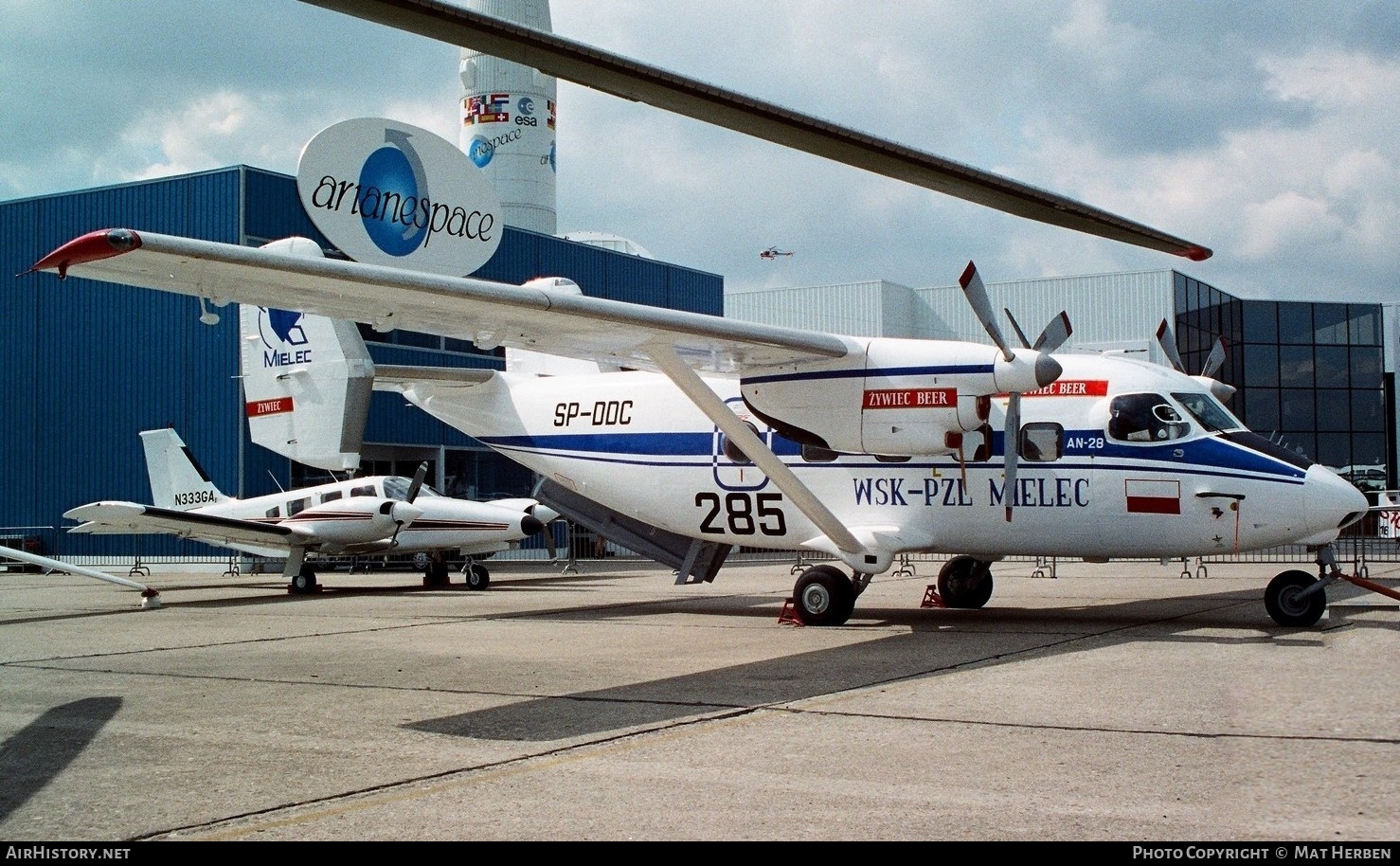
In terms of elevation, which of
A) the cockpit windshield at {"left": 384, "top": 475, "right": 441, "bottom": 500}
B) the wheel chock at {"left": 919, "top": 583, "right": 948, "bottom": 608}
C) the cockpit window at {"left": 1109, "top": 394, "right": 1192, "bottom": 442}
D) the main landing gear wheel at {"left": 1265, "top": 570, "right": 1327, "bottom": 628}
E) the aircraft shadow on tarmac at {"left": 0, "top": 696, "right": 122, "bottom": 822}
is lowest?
the wheel chock at {"left": 919, "top": 583, "right": 948, "bottom": 608}

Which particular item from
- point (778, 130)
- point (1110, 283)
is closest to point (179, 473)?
point (778, 130)

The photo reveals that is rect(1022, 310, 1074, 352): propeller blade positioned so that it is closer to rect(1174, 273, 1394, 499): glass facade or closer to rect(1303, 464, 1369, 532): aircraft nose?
rect(1303, 464, 1369, 532): aircraft nose

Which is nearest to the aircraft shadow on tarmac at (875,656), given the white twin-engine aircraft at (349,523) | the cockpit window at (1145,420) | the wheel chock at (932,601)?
the wheel chock at (932,601)

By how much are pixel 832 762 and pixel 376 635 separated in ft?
27.9

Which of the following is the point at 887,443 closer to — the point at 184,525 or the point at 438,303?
the point at 438,303

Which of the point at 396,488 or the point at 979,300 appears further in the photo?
the point at 396,488

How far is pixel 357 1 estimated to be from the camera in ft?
8.50

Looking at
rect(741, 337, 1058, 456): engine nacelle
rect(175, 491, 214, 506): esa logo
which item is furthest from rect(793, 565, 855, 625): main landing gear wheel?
rect(175, 491, 214, 506): esa logo

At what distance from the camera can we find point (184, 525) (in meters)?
22.1

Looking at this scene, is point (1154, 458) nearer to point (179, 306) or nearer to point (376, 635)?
point (376, 635)

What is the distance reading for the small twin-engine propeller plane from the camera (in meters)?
11.1

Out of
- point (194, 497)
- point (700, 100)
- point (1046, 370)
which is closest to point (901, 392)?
point (1046, 370)

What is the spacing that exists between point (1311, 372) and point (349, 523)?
45.5 m

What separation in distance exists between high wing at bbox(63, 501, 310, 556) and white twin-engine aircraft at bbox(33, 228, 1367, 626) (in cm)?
874
